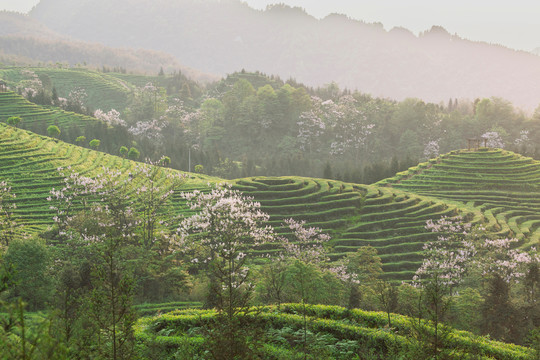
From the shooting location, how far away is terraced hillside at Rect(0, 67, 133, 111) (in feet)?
489

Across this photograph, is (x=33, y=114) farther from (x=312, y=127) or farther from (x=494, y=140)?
(x=494, y=140)

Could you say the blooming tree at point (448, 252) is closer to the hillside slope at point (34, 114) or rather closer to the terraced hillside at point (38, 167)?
the terraced hillside at point (38, 167)

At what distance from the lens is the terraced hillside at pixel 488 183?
5112 cm

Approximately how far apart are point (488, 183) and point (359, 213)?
74.3 ft

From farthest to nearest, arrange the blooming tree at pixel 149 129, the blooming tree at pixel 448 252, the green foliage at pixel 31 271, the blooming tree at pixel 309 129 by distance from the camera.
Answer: the blooming tree at pixel 149 129, the blooming tree at pixel 309 129, the blooming tree at pixel 448 252, the green foliage at pixel 31 271

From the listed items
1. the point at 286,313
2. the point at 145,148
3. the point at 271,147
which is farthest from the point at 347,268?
the point at 271,147

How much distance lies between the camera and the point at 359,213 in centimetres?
4653

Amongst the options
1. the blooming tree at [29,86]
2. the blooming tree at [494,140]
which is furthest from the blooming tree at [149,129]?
the blooming tree at [494,140]

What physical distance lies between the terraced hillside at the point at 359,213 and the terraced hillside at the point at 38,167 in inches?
436

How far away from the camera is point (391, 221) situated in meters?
44.7

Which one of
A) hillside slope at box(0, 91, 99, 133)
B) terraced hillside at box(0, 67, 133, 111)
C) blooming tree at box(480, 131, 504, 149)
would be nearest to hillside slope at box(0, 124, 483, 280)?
hillside slope at box(0, 91, 99, 133)

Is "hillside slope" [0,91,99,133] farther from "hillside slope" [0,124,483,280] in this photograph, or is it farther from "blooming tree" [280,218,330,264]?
"blooming tree" [280,218,330,264]

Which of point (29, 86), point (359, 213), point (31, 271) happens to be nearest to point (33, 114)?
point (29, 86)

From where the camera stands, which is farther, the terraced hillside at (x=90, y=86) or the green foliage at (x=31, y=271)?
the terraced hillside at (x=90, y=86)
